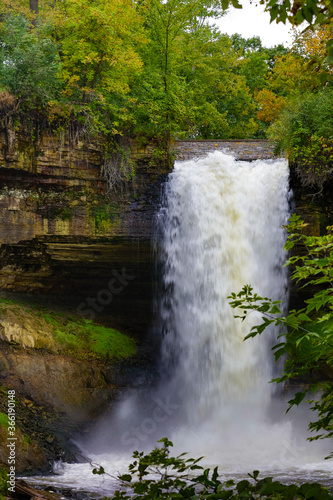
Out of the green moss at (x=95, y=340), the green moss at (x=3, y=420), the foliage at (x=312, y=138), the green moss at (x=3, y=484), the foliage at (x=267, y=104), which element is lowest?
the green moss at (x=3, y=484)

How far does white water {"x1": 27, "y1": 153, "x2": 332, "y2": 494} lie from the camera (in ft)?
35.7

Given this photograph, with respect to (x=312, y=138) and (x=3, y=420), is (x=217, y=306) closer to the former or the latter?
(x=312, y=138)

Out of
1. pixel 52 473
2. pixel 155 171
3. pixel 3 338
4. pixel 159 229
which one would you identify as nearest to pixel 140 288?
pixel 159 229

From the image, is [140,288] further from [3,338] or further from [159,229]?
[3,338]

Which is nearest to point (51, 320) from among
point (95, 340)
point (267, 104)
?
point (95, 340)

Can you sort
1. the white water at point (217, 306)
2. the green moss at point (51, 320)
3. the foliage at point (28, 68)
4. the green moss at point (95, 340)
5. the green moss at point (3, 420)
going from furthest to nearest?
the green moss at point (51, 320), the green moss at point (95, 340), the foliage at point (28, 68), the white water at point (217, 306), the green moss at point (3, 420)

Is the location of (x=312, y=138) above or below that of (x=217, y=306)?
above

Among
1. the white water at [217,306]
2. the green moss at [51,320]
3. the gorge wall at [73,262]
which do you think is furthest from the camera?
the green moss at [51,320]

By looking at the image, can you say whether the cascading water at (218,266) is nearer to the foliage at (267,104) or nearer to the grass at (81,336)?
the grass at (81,336)

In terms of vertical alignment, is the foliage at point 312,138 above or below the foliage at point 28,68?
below

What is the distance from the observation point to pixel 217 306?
1158 centimetres

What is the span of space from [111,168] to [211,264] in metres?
3.39

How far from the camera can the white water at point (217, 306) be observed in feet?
35.7

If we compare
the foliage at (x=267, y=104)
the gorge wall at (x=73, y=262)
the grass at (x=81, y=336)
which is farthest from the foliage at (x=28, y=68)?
the foliage at (x=267, y=104)
